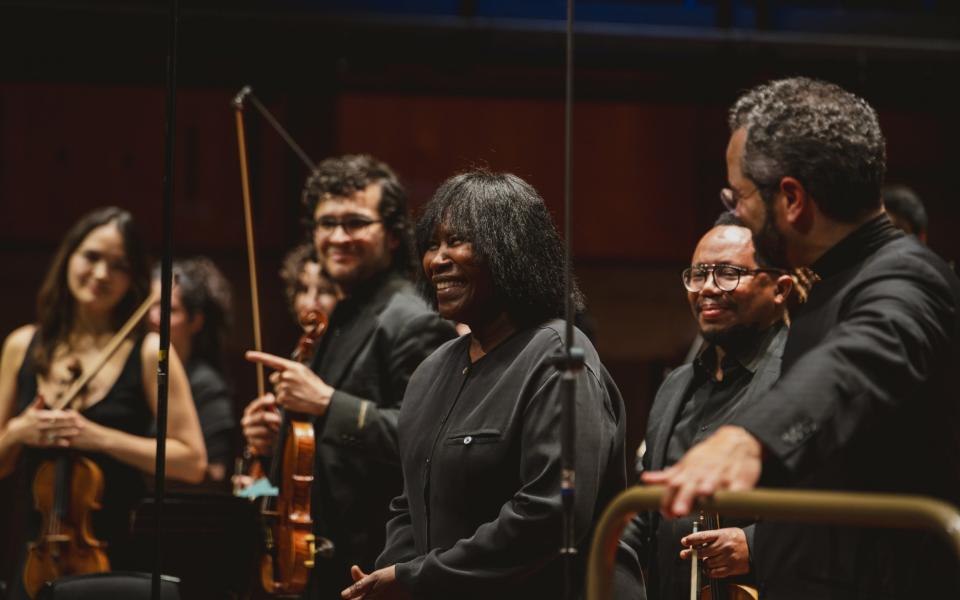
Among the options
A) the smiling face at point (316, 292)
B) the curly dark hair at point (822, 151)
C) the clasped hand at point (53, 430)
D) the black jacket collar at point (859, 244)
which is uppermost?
the curly dark hair at point (822, 151)

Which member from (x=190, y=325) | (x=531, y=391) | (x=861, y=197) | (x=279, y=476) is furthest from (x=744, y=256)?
(x=190, y=325)

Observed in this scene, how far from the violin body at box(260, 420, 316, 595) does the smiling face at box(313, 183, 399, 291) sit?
50 centimetres

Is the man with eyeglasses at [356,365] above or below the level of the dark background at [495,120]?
below

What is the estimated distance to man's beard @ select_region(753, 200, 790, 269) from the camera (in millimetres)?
2125

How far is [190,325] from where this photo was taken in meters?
5.18

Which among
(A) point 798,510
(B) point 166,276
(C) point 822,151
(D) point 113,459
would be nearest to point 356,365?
(D) point 113,459

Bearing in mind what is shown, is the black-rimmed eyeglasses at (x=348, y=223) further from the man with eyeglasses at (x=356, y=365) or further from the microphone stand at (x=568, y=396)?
the microphone stand at (x=568, y=396)

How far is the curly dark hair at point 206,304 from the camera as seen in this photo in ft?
17.1

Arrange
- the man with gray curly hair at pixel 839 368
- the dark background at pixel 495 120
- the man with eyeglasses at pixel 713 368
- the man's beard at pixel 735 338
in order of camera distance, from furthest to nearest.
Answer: the dark background at pixel 495 120 < the man's beard at pixel 735 338 < the man with eyeglasses at pixel 713 368 < the man with gray curly hair at pixel 839 368

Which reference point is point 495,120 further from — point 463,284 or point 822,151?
point 822,151

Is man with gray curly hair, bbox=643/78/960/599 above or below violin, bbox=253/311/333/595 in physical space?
above

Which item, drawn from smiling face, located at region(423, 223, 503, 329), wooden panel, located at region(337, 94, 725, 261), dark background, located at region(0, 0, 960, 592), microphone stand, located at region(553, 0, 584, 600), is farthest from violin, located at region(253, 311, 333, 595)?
wooden panel, located at region(337, 94, 725, 261)

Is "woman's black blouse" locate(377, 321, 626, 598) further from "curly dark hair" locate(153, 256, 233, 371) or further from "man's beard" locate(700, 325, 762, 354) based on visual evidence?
"curly dark hair" locate(153, 256, 233, 371)

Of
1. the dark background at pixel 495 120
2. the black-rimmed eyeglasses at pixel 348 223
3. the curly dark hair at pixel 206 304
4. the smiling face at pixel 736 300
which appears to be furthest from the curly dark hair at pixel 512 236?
the dark background at pixel 495 120
